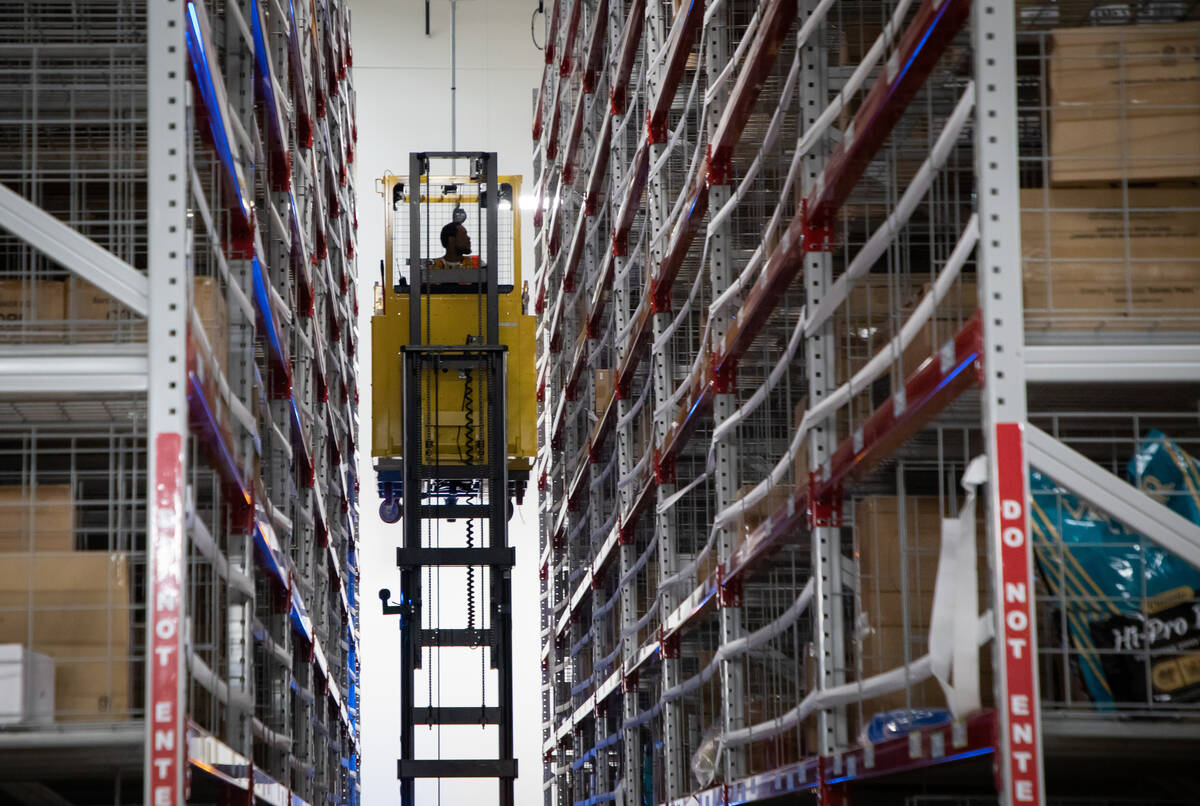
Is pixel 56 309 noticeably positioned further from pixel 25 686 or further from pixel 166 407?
pixel 25 686

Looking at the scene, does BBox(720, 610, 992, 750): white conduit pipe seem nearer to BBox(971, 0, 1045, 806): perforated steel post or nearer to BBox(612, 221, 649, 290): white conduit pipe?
BBox(971, 0, 1045, 806): perforated steel post

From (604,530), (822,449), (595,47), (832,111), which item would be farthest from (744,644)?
(595,47)

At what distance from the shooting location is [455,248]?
1522 cm

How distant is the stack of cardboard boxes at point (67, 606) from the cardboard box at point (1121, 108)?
3.33 m

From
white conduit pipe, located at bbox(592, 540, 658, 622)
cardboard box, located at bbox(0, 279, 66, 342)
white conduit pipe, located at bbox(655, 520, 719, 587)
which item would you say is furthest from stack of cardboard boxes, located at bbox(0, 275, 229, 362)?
white conduit pipe, located at bbox(592, 540, 658, 622)

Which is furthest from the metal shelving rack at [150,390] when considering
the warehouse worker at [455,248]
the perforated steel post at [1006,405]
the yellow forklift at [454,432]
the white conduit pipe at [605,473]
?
the white conduit pipe at [605,473]

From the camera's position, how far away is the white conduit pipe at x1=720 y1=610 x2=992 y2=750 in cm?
503

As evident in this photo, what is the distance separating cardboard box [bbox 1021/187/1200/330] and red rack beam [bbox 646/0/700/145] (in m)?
5.17

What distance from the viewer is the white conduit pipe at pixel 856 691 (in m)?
5.03

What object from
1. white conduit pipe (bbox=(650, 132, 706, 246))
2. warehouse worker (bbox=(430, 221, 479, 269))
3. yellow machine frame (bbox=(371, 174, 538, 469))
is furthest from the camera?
warehouse worker (bbox=(430, 221, 479, 269))

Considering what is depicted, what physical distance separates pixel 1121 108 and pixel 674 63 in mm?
5947

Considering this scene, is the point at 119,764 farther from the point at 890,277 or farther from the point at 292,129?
the point at 292,129

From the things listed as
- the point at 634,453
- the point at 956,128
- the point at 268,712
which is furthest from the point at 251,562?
the point at 634,453

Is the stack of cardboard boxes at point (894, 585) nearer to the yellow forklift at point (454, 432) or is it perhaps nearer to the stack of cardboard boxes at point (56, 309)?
the stack of cardboard boxes at point (56, 309)
